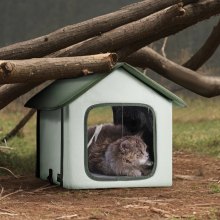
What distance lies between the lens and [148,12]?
15.5ft

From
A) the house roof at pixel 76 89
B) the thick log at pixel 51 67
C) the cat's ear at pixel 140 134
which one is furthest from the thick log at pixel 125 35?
the cat's ear at pixel 140 134

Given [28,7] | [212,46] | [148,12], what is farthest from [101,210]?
[28,7]

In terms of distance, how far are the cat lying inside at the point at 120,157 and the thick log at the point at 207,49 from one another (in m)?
1.95

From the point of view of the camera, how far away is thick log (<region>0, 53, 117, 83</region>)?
3.74 m

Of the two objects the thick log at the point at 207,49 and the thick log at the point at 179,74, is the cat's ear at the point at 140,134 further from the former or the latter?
the thick log at the point at 207,49

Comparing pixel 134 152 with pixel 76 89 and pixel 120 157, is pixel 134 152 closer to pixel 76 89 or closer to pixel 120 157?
pixel 120 157

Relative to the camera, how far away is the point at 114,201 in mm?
3973

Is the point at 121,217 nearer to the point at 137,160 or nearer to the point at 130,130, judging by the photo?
the point at 137,160

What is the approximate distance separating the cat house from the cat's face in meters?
0.02

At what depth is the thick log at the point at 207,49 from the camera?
622cm

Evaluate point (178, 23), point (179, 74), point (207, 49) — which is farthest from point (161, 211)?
point (207, 49)

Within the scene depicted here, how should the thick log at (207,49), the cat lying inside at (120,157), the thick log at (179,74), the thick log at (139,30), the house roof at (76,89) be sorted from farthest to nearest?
the thick log at (207,49), the thick log at (179,74), the thick log at (139,30), the cat lying inside at (120,157), the house roof at (76,89)

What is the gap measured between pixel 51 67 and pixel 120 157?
0.87 meters

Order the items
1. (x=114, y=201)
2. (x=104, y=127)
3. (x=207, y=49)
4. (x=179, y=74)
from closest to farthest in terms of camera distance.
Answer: (x=114, y=201) < (x=104, y=127) < (x=179, y=74) < (x=207, y=49)
